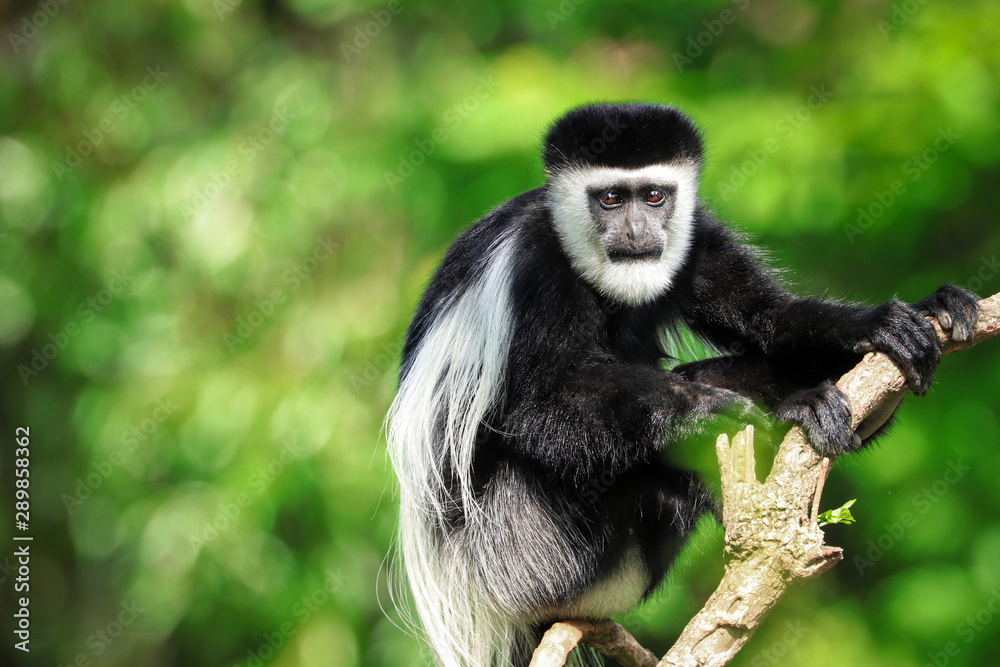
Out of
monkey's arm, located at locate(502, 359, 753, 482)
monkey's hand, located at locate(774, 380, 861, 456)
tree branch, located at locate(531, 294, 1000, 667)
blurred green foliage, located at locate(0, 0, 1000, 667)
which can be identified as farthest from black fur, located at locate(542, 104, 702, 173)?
tree branch, located at locate(531, 294, 1000, 667)

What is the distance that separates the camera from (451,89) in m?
3.65

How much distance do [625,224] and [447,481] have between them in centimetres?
85

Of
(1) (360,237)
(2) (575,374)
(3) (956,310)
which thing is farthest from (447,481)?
(1) (360,237)

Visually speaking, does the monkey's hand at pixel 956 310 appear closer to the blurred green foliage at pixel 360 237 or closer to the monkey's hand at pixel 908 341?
the monkey's hand at pixel 908 341

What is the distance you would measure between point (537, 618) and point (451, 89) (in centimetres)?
215

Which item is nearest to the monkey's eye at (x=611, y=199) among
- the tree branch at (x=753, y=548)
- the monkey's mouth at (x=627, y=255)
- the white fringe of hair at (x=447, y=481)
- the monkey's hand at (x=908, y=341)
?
the monkey's mouth at (x=627, y=255)

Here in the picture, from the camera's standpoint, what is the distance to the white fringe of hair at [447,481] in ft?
7.84

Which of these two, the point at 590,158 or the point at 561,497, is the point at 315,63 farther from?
the point at 561,497

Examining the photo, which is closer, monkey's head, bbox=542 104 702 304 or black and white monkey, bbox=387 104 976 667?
black and white monkey, bbox=387 104 976 667

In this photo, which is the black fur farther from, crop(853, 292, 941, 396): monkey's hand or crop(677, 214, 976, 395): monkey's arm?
crop(853, 292, 941, 396): monkey's hand

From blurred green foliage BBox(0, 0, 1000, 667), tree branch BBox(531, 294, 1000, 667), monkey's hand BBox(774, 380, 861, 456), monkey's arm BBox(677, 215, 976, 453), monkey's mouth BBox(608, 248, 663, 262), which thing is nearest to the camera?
tree branch BBox(531, 294, 1000, 667)

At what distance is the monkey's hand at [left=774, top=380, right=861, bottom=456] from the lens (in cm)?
168

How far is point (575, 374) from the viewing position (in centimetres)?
215

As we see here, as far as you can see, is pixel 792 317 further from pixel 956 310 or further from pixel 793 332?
pixel 956 310
